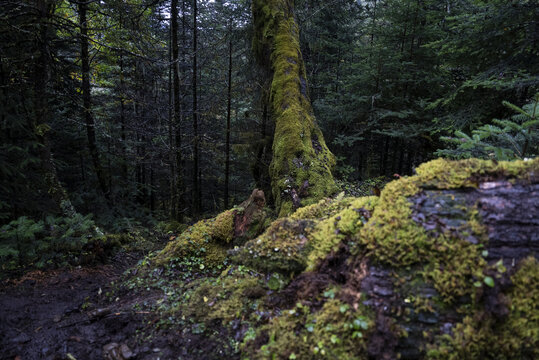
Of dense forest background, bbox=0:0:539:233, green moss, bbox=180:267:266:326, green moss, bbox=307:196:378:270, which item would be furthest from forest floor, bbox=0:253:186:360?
green moss, bbox=307:196:378:270

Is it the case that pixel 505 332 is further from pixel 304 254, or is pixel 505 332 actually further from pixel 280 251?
pixel 280 251

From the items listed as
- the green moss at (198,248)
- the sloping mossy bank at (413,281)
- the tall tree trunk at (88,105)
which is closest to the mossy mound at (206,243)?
the green moss at (198,248)

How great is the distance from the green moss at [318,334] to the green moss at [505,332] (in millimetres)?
453

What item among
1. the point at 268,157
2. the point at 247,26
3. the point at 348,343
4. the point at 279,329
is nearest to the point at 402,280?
the point at 348,343

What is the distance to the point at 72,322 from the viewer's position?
9.84 feet

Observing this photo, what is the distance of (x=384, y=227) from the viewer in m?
2.02

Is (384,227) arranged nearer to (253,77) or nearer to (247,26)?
(253,77)

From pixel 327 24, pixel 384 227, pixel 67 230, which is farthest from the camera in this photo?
pixel 327 24

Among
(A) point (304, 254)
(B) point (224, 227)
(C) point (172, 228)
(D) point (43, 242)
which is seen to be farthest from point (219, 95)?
(A) point (304, 254)

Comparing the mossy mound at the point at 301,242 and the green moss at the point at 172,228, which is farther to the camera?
the green moss at the point at 172,228

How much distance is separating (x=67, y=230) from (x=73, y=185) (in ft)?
20.9

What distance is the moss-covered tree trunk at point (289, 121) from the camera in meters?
6.02

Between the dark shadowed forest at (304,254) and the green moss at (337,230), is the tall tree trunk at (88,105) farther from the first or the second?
the green moss at (337,230)

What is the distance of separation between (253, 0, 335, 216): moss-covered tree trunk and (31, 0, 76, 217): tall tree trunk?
208 inches
